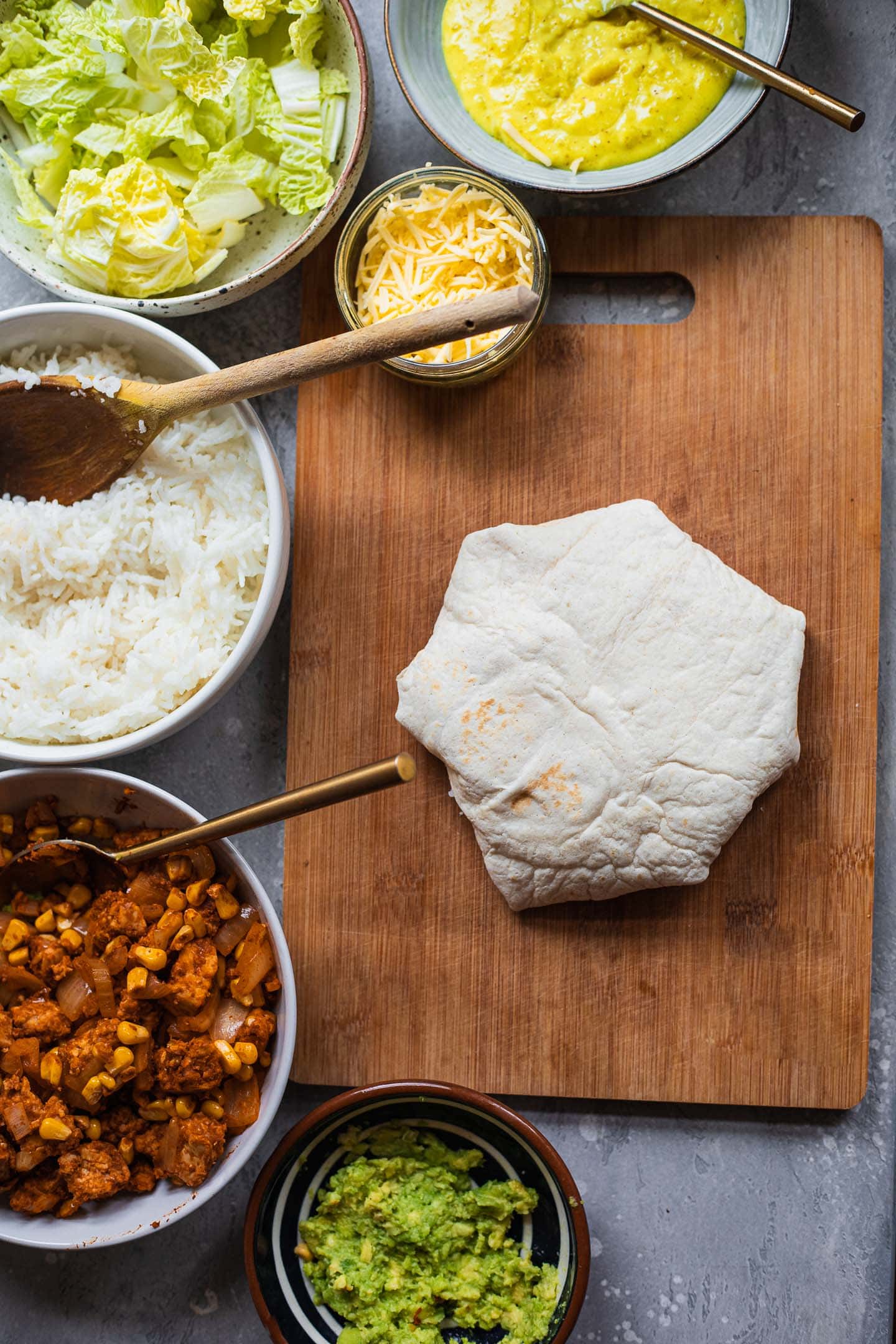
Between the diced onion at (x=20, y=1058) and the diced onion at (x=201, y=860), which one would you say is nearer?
the diced onion at (x=20, y=1058)

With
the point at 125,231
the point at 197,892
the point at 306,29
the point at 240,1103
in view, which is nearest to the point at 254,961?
the point at 197,892

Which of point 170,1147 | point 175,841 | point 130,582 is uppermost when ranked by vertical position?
point 130,582

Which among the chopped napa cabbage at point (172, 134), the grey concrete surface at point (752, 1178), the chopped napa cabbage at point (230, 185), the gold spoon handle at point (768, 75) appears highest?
the gold spoon handle at point (768, 75)

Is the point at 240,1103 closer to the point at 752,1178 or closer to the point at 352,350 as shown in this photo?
the point at 752,1178

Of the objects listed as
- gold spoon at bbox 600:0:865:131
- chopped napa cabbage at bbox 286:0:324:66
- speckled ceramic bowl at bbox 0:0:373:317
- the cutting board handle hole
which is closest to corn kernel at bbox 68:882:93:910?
speckled ceramic bowl at bbox 0:0:373:317

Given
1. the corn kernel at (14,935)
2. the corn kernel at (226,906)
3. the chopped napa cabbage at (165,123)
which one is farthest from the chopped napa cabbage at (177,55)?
the corn kernel at (14,935)

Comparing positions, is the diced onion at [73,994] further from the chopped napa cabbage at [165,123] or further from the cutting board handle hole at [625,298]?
the cutting board handle hole at [625,298]

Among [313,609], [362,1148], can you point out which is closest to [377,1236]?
[362,1148]
